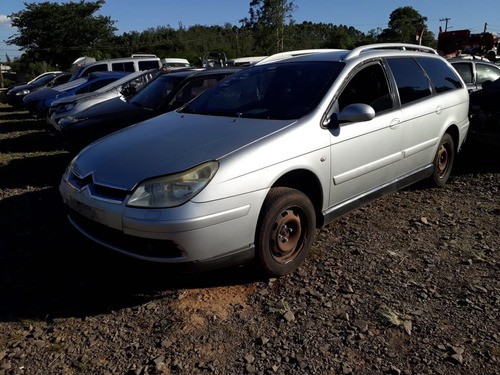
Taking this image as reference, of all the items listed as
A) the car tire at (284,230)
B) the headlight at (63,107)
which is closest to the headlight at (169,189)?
the car tire at (284,230)

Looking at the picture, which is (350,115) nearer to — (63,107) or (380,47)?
(380,47)

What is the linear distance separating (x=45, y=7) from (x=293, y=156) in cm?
4333

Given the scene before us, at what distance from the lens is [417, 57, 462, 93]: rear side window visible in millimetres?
4905

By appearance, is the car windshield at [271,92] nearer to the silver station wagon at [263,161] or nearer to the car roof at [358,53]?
the silver station wagon at [263,161]

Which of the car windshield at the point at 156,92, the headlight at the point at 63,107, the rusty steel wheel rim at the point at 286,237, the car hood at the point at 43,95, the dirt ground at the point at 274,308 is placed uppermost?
the car windshield at the point at 156,92

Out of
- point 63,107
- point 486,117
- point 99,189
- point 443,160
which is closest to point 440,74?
point 443,160

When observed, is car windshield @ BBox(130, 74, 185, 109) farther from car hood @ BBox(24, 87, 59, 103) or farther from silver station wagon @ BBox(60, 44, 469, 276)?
car hood @ BBox(24, 87, 59, 103)

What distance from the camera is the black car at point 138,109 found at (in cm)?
648

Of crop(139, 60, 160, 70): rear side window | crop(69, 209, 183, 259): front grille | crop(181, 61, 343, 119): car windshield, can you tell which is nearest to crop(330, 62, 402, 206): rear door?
crop(181, 61, 343, 119): car windshield

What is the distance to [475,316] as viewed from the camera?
9.38 feet

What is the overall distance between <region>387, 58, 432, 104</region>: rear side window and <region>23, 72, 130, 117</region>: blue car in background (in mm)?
8678

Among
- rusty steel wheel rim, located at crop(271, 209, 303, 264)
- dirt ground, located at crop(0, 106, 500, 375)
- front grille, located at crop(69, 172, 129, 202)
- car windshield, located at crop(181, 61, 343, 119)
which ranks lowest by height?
dirt ground, located at crop(0, 106, 500, 375)

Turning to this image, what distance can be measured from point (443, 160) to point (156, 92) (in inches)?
170

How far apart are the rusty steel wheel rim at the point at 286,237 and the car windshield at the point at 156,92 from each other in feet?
13.3
